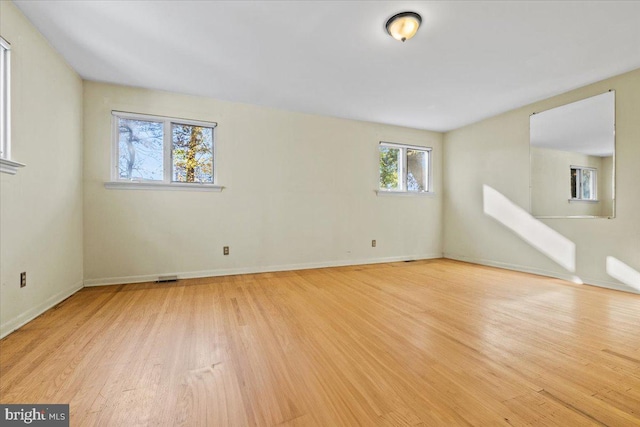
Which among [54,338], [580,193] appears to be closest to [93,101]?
[54,338]

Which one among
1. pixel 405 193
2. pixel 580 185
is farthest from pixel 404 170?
pixel 580 185

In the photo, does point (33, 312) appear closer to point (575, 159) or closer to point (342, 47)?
point (342, 47)

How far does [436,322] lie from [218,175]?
3089 millimetres

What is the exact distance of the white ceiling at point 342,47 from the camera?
2.00m

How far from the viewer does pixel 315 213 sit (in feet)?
13.8

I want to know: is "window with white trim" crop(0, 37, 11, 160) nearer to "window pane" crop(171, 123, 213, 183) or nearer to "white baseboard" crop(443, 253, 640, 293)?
"window pane" crop(171, 123, 213, 183)

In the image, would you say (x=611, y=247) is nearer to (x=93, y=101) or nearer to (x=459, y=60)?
(x=459, y=60)

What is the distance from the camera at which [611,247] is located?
3029mm

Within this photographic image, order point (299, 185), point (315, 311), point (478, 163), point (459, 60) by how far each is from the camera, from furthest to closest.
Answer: point (478, 163) < point (299, 185) < point (459, 60) < point (315, 311)

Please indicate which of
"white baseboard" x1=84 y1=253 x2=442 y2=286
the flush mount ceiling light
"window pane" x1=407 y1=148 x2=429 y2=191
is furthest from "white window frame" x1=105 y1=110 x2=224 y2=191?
"window pane" x1=407 y1=148 x2=429 y2=191

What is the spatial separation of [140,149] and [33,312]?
2.00 m

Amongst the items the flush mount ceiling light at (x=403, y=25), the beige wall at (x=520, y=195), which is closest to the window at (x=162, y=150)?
the flush mount ceiling light at (x=403, y=25)

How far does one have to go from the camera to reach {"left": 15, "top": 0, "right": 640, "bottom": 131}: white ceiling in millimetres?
1998

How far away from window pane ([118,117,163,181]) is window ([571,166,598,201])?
17.2 feet
